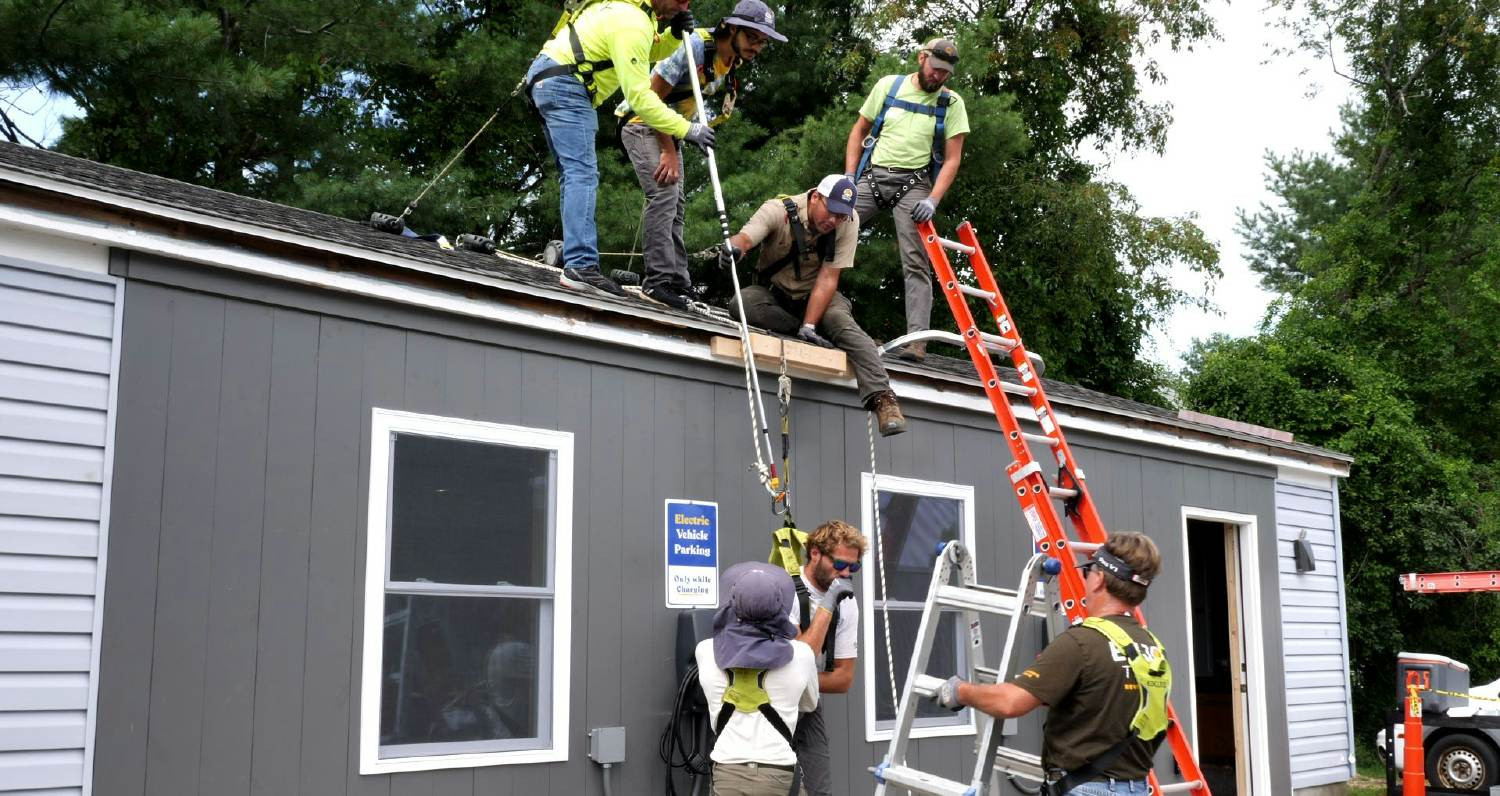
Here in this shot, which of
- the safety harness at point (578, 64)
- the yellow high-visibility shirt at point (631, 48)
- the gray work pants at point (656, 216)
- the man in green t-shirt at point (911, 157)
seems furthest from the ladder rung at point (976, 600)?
the safety harness at point (578, 64)

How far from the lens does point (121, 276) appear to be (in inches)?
184

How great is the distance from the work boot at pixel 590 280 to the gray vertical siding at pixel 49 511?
8.57 feet

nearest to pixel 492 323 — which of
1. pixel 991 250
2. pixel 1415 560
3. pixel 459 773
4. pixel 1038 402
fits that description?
pixel 459 773

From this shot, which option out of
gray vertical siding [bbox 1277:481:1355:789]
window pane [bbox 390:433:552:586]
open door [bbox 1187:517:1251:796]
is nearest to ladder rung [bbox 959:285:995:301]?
window pane [bbox 390:433:552:586]

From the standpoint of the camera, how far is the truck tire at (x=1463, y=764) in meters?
11.4

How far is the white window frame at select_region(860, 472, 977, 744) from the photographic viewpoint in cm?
716

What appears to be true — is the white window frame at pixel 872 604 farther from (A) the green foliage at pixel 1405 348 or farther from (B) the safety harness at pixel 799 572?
(A) the green foliage at pixel 1405 348

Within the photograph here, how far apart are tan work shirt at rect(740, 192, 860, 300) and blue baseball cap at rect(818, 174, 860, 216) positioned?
0.17 meters

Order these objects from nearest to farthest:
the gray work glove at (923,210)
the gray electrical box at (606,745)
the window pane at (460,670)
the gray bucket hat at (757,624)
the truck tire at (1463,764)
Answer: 1. the gray bucket hat at (757,624)
2. the window pane at (460,670)
3. the gray electrical box at (606,745)
4. the gray work glove at (923,210)
5. the truck tire at (1463,764)

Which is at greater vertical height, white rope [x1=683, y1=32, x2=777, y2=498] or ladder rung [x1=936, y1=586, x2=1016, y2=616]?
white rope [x1=683, y1=32, x2=777, y2=498]

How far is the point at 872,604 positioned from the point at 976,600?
209 cm

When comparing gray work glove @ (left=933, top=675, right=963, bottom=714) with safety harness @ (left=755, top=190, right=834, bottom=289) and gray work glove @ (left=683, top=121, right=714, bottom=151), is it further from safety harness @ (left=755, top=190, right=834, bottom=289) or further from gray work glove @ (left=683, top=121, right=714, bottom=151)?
safety harness @ (left=755, top=190, right=834, bottom=289)

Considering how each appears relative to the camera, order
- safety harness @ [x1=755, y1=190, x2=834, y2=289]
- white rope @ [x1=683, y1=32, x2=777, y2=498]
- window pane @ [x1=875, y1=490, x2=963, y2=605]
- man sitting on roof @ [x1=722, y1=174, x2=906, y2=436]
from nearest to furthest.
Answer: white rope @ [x1=683, y1=32, x2=777, y2=498] → man sitting on roof @ [x1=722, y1=174, x2=906, y2=436] → safety harness @ [x1=755, y1=190, x2=834, y2=289] → window pane @ [x1=875, y1=490, x2=963, y2=605]

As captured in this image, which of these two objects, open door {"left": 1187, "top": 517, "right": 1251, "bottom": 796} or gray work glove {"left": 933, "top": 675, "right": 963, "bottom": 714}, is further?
open door {"left": 1187, "top": 517, "right": 1251, "bottom": 796}
